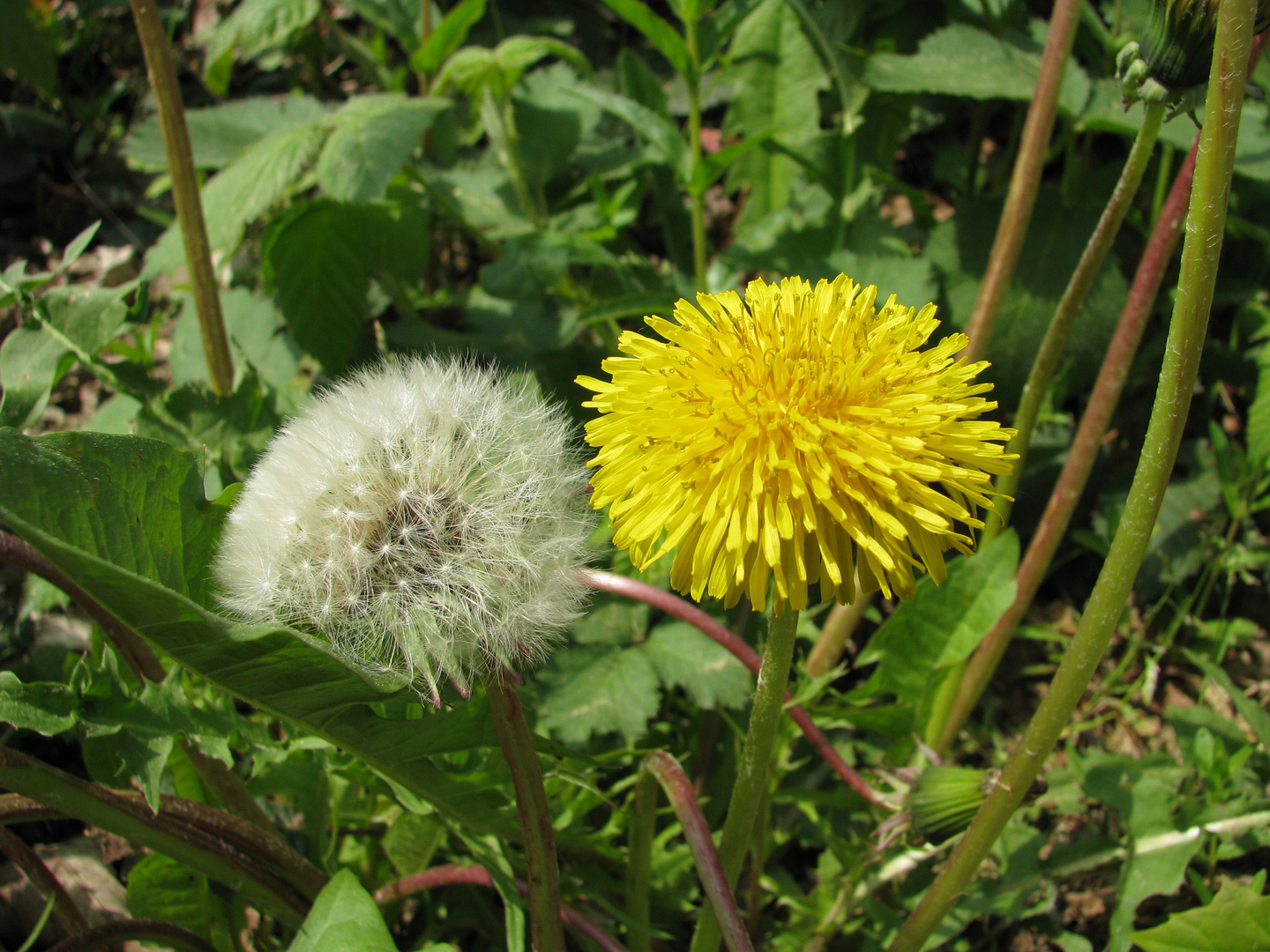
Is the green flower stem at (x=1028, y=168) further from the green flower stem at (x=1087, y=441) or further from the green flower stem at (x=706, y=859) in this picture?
the green flower stem at (x=706, y=859)

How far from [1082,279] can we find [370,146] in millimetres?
1723

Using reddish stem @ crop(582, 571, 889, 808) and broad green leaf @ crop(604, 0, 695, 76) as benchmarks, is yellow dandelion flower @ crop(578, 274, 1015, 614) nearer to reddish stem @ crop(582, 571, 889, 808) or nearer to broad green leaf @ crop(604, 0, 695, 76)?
reddish stem @ crop(582, 571, 889, 808)

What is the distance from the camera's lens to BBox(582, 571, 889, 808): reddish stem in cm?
153

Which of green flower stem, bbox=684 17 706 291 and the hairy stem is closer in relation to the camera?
the hairy stem

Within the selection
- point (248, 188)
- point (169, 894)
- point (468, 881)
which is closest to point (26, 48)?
point (248, 188)

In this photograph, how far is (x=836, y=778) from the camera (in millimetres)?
2199

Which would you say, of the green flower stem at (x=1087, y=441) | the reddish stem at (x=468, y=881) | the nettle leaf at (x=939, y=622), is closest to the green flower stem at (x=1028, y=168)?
the green flower stem at (x=1087, y=441)

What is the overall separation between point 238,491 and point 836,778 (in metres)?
1.56

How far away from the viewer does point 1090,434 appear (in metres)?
1.87

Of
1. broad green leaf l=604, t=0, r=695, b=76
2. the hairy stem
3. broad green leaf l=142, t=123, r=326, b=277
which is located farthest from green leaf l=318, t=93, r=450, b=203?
the hairy stem

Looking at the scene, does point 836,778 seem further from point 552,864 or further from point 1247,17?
point 1247,17

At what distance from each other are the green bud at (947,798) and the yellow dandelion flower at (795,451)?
499 mm

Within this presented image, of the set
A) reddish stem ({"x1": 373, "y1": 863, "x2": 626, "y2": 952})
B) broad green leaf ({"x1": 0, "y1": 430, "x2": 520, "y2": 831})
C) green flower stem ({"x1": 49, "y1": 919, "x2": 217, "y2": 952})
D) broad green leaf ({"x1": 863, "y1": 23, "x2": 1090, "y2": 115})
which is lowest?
reddish stem ({"x1": 373, "y1": 863, "x2": 626, "y2": 952})

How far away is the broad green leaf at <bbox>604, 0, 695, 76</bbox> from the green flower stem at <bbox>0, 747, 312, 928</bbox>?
1.97 m
